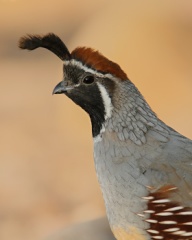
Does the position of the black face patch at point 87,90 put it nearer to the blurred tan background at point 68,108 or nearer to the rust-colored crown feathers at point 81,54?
the rust-colored crown feathers at point 81,54

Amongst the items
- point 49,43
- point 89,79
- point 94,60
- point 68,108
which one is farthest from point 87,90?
point 68,108

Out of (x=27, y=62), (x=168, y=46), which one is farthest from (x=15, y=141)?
(x=27, y=62)

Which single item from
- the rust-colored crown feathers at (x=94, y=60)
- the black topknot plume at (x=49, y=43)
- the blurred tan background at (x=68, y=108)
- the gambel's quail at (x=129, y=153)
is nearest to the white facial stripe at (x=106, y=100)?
the gambel's quail at (x=129, y=153)

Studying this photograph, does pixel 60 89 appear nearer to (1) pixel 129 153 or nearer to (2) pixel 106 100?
(2) pixel 106 100

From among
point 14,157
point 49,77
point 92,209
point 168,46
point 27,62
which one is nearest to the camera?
point 92,209

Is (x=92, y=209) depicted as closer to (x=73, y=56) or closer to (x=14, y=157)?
(x=14, y=157)

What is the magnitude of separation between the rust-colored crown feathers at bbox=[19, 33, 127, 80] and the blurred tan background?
90.1 inches

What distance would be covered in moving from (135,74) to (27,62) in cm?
252

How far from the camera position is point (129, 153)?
17.4 ft

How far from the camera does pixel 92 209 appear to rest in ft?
25.5

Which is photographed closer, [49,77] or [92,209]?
[92,209]

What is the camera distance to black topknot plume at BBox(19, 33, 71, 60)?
17.4ft

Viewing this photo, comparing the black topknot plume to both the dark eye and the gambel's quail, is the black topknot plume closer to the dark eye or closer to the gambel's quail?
the gambel's quail

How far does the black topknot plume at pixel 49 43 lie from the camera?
5.30m
